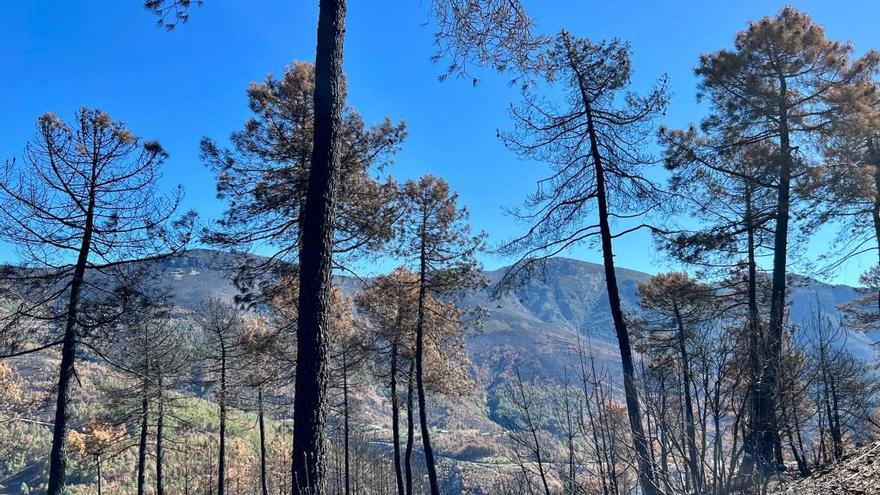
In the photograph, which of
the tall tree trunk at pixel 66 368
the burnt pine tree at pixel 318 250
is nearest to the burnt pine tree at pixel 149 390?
the tall tree trunk at pixel 66 368

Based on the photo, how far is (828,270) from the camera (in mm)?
12922

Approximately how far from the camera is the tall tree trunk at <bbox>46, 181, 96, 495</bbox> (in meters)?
9.88

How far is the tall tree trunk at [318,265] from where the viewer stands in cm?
462

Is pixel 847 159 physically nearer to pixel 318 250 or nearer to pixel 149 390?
pixel 318 250

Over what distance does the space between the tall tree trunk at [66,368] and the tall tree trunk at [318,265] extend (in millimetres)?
8002

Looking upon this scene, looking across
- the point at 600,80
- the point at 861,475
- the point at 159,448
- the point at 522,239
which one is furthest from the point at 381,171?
the point at 159,448

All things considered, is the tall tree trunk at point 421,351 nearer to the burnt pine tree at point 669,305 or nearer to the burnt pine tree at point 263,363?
the burnt pine tree at point 263,363

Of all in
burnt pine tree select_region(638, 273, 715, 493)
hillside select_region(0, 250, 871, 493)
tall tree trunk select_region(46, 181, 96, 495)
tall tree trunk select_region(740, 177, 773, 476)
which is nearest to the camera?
tall tree trunk select_region(740, 177, 773, 476)

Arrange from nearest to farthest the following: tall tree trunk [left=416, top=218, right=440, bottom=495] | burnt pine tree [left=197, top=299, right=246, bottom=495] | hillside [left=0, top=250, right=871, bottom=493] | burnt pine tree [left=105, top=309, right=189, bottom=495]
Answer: hillside [left=0, top=250, right=871, bottom=493]
tall tree trunk [left=416, top=218, right=440, bottom=495]
burnt pine tree [left=105, top=309, right=189, bottom=495]
burnt pine tree [left=197, top=299, right=246, bottom=495]

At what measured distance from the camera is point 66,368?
407 inches

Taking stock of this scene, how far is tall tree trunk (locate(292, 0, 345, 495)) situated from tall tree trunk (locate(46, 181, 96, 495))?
8.00 m

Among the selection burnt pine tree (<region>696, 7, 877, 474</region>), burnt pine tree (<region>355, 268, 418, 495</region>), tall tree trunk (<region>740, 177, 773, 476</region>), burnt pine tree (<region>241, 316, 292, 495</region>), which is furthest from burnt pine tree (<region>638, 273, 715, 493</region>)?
burnt pine tree (<region>241, 316, 292, 495</region>)

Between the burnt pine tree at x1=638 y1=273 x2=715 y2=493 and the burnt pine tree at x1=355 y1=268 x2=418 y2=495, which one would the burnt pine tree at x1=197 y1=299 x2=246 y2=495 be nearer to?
the burnt pine tree at x1=355 y1=268 x2=418 y2=495

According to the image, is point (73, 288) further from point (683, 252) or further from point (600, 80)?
point (683, 252)
